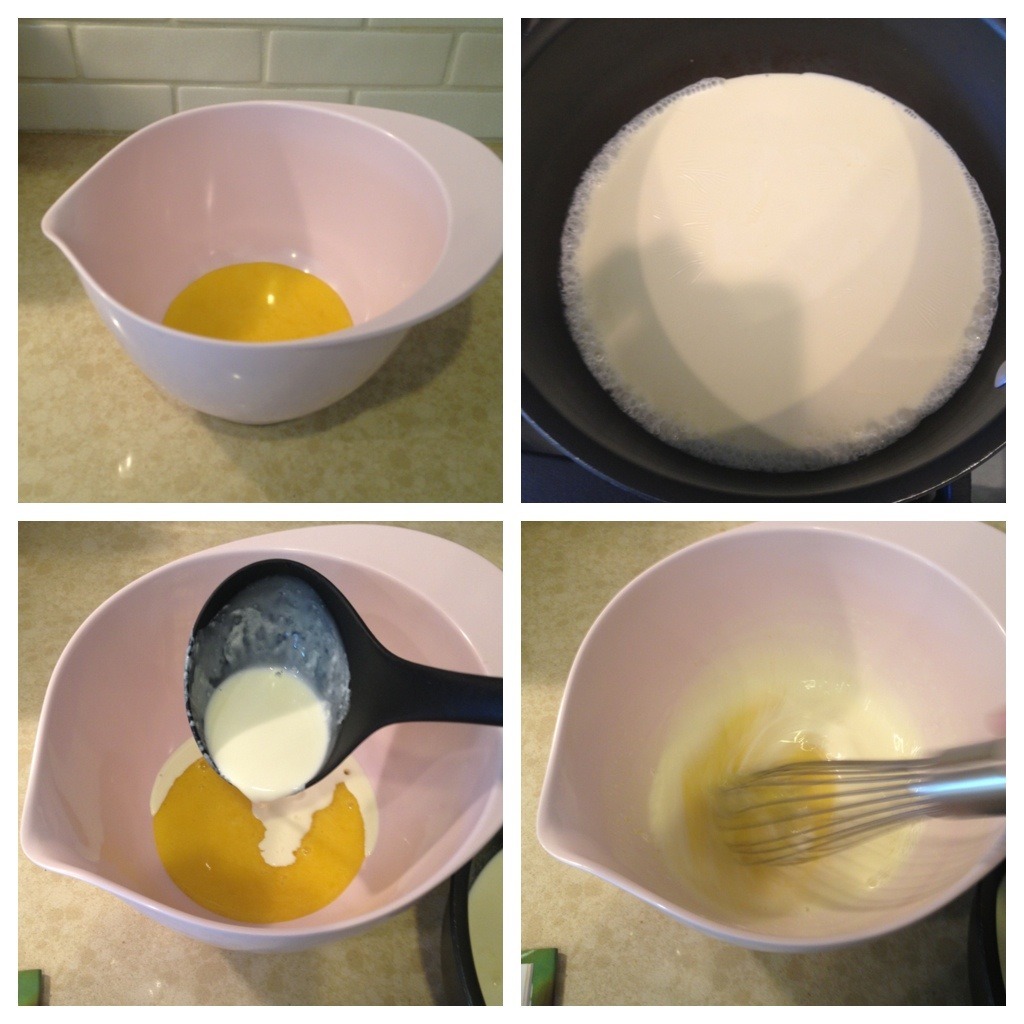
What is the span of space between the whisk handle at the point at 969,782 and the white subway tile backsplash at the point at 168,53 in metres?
0.71

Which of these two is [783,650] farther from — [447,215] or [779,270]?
[447,215]

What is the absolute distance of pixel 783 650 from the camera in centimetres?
58

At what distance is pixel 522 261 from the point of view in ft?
1.61

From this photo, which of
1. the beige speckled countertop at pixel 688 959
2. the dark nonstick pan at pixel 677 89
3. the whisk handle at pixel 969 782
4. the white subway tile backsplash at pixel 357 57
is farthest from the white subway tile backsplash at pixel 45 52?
the whisk handle at pixel 969 782

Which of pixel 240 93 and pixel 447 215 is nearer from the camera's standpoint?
pixel 447 215

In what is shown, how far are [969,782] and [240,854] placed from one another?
0.44 meters

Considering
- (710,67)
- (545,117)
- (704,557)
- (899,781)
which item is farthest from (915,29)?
(899,781)

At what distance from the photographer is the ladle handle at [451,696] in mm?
470

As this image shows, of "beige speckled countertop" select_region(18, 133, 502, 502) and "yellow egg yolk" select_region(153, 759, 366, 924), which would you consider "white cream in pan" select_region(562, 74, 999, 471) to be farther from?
"yellow egg yolk" select_region(153, 759, 366, 924)

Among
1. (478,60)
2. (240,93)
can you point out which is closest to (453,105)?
(478,60)

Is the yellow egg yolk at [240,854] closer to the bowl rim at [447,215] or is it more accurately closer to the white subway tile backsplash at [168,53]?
the bowl rim at [447,215]

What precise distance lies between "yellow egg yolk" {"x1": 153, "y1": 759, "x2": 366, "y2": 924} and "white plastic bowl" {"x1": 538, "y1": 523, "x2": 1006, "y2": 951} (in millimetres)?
212

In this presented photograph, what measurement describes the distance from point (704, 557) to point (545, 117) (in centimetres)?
26
